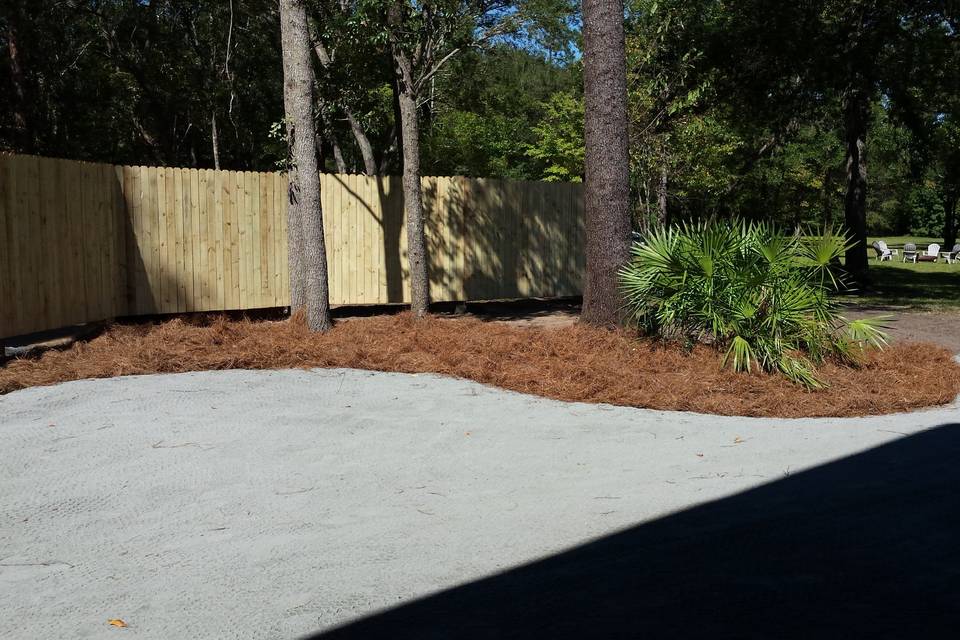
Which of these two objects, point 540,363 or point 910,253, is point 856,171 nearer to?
point 540,363

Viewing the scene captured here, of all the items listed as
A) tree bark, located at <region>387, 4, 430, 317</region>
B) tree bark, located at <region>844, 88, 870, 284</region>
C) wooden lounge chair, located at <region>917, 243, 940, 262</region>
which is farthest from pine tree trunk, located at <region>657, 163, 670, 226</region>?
wooden lounge chair, located at <region>917, 243, 940, 262</region>

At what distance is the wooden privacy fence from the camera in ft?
32.5

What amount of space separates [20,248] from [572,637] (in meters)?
8.54

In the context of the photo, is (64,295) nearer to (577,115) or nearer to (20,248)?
(20,248)

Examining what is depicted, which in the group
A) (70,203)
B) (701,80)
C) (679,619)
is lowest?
(679,619)

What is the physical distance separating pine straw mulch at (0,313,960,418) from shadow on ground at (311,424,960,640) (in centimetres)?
267

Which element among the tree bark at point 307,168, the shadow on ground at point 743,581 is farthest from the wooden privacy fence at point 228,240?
the shadow on ground at point 743,581

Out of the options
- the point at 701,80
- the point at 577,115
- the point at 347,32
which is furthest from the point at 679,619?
the point at 577,115

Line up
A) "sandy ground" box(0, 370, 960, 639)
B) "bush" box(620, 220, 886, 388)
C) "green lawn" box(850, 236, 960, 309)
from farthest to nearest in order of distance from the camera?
"green lawn" box(850, 236, 960, 309), "bush" box(620, 220, 886, 388), "sandy ground" box(0, 370, 960, 639)

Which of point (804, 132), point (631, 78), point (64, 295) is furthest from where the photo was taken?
point (804, 132)

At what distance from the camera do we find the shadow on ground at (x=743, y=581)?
3.36 meters

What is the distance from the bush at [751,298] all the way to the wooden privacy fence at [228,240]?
17.3 feet

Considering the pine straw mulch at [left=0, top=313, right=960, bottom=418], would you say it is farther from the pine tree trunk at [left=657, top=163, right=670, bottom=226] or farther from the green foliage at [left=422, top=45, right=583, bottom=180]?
the green foliage at [left=422, top=45, right=583, bottom=180]

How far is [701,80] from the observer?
59.4ft
